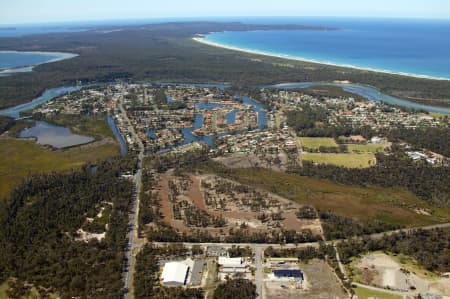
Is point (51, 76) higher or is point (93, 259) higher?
point (51, 76)

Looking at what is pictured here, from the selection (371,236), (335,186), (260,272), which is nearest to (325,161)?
(335,186)

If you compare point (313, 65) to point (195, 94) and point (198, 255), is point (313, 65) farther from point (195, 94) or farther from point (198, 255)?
point (198, 255)

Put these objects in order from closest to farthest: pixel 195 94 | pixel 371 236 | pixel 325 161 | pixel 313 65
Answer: pixel 371 236 < pixel 325 161 < pixel 195 94 < pixel 313 65

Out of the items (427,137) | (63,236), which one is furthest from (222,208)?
(427,137)

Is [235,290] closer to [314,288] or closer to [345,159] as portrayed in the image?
[314,288]

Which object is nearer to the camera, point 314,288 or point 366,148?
point 314,288

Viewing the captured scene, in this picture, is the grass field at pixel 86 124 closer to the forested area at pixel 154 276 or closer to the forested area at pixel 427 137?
the forested area at pixel 154 276

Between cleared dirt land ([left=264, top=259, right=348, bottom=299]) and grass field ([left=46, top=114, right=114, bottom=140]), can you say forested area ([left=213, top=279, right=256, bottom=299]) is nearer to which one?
cleared dirt land ([left=264, top=259, right=348, bottom=299])

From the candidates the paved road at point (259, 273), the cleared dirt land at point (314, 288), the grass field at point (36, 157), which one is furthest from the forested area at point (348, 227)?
the grass field at point (36, 157)
